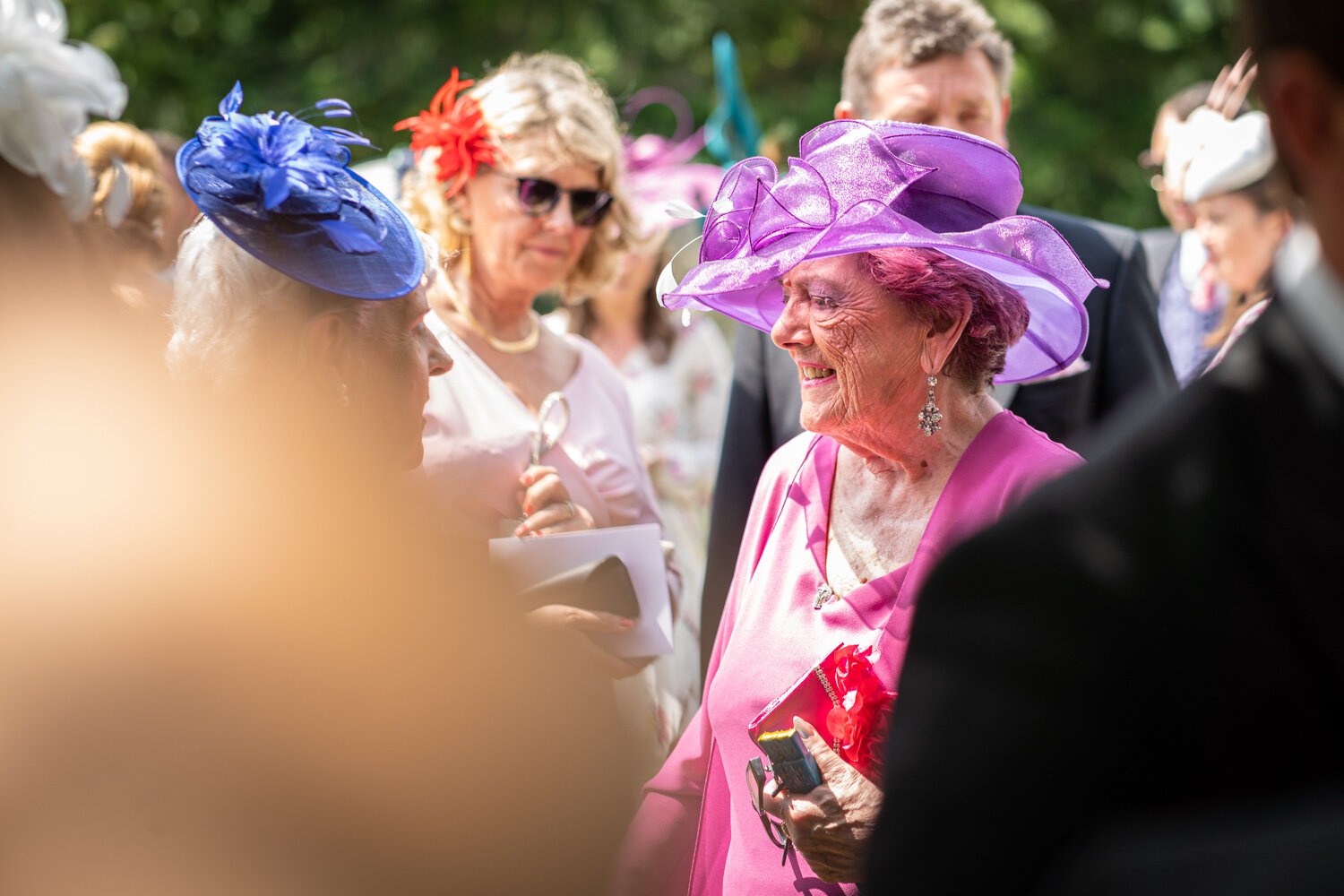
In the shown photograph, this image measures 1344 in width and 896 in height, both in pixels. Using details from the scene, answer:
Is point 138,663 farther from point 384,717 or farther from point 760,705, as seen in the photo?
point 760,705

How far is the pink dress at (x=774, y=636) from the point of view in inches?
81.9

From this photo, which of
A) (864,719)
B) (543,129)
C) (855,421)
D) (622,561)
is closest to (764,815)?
(864,719)

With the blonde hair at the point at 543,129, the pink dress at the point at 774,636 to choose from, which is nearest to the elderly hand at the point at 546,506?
the pink dress at the point at 774,636

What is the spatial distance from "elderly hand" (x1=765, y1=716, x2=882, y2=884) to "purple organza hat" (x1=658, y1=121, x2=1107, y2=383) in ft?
3.02

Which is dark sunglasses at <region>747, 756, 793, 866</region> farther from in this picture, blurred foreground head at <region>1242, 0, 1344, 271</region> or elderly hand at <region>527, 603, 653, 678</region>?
blurred foreground head at <region>1242, 0, 1344, 271</region>

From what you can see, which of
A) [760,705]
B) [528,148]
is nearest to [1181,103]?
[528,148]

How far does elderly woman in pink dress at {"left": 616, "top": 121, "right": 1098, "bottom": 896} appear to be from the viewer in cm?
210

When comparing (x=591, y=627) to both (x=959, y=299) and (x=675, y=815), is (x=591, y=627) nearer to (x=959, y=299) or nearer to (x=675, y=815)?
(x=675, y=815)

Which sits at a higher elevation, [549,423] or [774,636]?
[774,636]

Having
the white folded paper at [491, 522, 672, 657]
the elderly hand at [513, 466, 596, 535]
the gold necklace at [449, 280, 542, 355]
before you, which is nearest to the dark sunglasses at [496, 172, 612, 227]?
the gold necklace at [449, 280, 542, 355]

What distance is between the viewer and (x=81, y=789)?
126 centimetres

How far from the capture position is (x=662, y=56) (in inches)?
429

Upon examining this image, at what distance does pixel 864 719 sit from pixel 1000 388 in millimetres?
1551

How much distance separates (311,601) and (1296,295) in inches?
43.8
